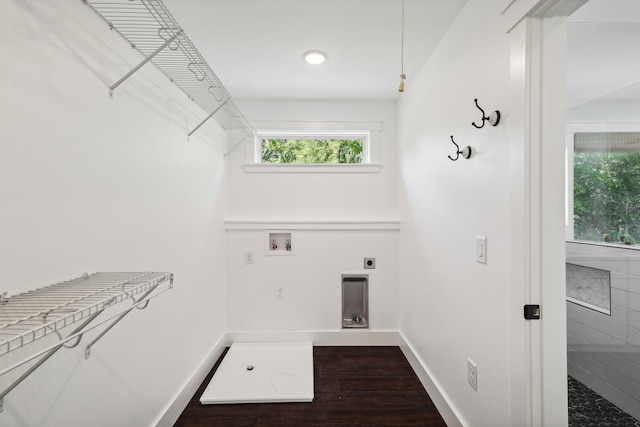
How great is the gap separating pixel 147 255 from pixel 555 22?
1.97 metres

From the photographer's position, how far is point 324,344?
2.60 metres

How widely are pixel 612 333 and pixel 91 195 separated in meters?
2.83

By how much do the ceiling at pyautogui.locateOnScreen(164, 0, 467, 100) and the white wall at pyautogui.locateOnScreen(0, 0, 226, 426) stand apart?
44cm

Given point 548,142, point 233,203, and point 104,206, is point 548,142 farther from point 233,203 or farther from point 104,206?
point 233,203

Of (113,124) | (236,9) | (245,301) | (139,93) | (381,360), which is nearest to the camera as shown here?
(113,124)

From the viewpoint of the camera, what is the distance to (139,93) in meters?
1.34

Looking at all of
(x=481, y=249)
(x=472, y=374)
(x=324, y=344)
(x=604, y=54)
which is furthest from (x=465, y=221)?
(x=324, y=344)

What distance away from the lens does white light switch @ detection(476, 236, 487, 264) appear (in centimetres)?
130

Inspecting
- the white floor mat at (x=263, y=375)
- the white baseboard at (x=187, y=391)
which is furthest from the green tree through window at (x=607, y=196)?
the white baseboard at (x=187, y=391)

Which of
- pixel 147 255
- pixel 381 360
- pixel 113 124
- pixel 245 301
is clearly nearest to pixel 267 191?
pixel 245 301

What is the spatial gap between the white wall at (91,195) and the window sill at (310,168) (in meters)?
0.88

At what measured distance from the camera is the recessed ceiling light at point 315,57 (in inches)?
73.2

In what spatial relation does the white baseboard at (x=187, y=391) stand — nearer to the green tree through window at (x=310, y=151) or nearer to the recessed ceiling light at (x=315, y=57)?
the green tree through window at (x=310, y=151)

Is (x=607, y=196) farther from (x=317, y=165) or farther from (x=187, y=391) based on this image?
(x=187, y=391)
